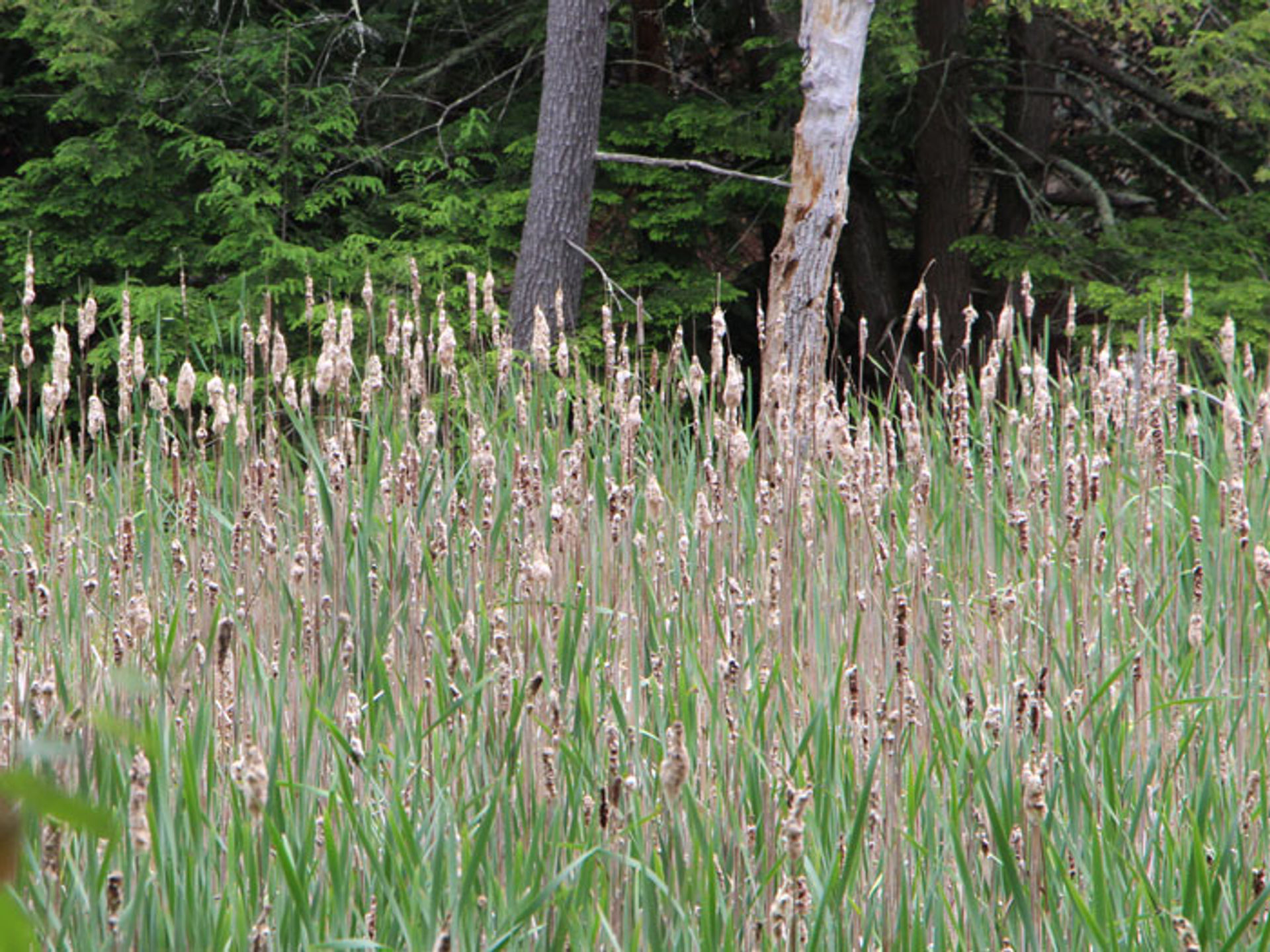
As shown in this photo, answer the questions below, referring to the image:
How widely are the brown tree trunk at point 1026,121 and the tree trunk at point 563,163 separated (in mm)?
3019

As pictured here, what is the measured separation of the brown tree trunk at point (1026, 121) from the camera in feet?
29.0

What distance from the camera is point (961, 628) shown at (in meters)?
2.65

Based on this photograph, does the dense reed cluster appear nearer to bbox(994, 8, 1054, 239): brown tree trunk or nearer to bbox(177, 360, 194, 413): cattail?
bbox(177, 360, 194, 413): cattail

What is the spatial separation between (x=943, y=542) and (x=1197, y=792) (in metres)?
1.28

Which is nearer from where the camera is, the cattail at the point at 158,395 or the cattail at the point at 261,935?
the cattail at the point at 261,935

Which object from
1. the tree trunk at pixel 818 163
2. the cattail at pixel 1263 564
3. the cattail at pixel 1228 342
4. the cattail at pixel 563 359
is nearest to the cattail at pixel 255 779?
the cattail at pixel 1263 564

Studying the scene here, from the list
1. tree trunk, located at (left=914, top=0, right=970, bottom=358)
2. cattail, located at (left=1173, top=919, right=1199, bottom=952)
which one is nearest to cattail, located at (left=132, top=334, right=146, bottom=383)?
cattail, located at (left=1173, top=919, right=1199, bottom=952)

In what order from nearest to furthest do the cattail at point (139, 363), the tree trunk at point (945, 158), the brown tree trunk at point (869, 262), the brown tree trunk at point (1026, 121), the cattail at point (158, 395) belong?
the cattail at point (139, 363) < the cattail at point (158, 395) < the tree trunk at point (945, 158) < the brown tree trunk at point (1026, 121) < the brown tree trunk at point (869, 262)

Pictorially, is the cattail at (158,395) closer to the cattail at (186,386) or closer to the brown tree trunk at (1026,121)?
the cattail at (186,386)

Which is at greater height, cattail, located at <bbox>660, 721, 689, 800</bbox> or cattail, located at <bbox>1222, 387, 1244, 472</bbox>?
cattail, located at <bbox>1222, 387, 1244, 472</bbox>

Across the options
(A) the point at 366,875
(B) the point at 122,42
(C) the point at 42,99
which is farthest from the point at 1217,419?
(C) the point at 42,99

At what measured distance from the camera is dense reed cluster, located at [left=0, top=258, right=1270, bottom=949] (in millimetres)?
1743

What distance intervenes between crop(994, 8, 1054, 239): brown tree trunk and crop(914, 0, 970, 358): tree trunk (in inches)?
16.3

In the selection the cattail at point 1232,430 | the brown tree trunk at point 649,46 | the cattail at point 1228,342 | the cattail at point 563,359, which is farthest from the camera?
the brown tree trunk at point 649,46
